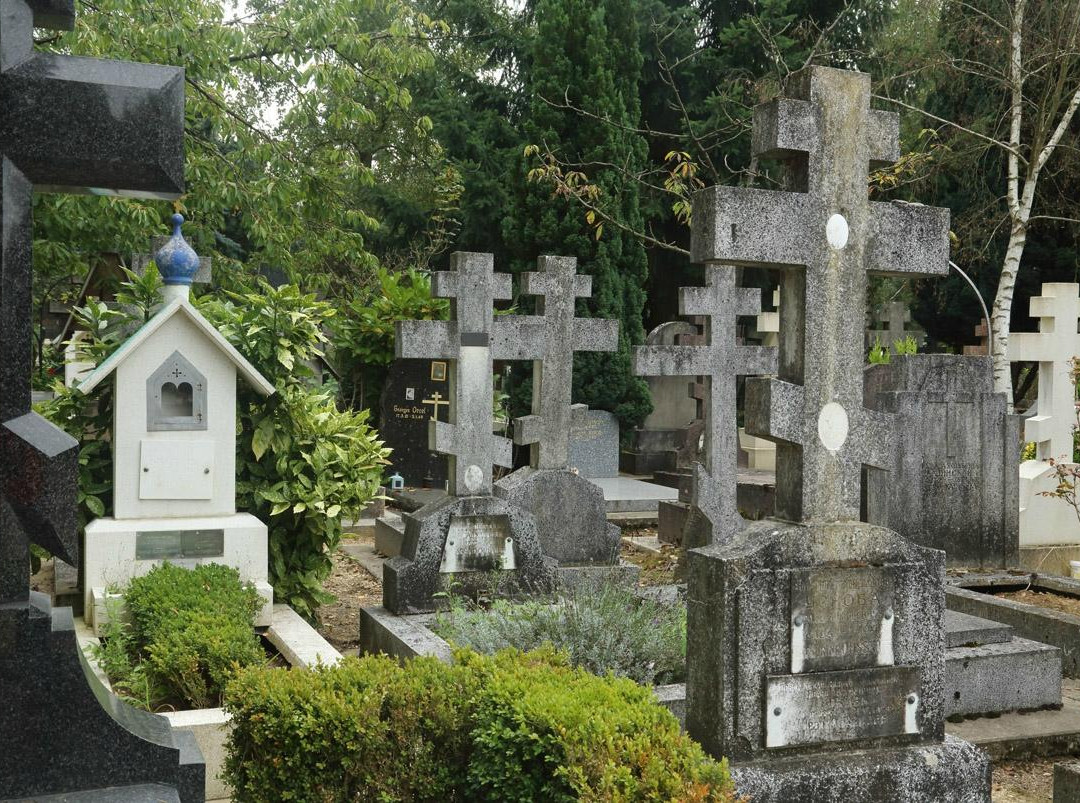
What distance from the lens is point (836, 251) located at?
14.6 ft

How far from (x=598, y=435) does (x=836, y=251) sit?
43.5 ft

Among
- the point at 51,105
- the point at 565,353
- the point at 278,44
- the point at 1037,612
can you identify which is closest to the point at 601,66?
the point at 278,44

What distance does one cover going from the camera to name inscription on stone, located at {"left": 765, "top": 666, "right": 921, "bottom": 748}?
422 centimetres

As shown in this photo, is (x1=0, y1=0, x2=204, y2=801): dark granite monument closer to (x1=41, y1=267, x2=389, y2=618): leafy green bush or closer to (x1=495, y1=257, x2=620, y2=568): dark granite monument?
(x1=41, y1=267, x2=389, y2=618): leafy green bush

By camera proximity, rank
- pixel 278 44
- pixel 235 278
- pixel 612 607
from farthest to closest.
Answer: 1. pixel 235 278
2. pixel 278 44
3. pixel 612 607

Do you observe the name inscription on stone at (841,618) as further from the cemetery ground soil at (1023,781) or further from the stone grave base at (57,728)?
the stone grave base at (57,728)

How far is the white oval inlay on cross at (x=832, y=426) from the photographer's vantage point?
443 centimetres

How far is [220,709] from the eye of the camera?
5109 millimetres

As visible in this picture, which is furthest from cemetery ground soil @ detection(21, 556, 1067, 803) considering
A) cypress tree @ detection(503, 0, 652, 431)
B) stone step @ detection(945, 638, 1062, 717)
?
cypress tree @ detection(503, 0, 652, 431)

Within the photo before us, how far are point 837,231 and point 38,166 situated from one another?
9.77 ft

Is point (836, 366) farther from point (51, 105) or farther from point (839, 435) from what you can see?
point (51, 105)

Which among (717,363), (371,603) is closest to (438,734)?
(371,603)

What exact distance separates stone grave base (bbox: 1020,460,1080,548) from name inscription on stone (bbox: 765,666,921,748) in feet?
19.5

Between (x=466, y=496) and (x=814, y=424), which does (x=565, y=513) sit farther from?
(x=814, y=424)
